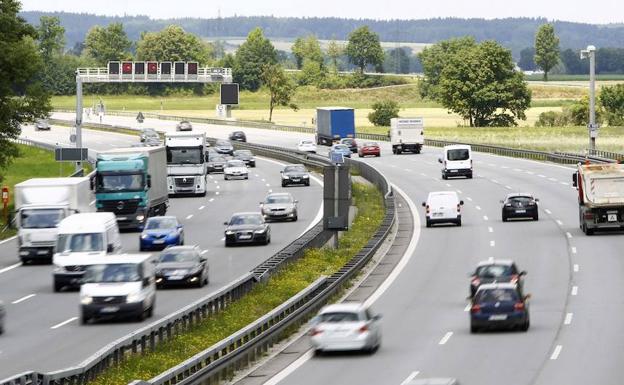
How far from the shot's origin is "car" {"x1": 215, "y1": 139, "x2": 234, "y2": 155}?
119 m

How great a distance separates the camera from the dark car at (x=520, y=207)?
66625 mm

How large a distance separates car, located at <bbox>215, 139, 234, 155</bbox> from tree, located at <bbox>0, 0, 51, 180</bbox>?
151 feet

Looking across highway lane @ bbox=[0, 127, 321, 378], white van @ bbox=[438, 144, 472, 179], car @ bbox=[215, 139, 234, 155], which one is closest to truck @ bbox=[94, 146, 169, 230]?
highway lane @ bbox=[0, 127, 321, 378]

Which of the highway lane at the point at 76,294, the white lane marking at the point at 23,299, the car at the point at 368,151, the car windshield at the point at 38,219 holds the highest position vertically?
the car at the point at 368,151

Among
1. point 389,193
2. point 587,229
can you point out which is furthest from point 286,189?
point 587,229

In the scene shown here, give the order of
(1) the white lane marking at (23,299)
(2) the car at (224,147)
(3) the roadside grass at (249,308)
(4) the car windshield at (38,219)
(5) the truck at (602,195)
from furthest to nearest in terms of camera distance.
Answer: (2) the car at (224,147) < (5) the truck at (602,195) < (4) the car windshield at (38,219) < (1) the white lane marking at (23,299) < (3) the roadside grass at (249,308)

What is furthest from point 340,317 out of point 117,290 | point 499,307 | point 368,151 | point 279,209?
point 368,151

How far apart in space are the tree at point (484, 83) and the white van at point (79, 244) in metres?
134

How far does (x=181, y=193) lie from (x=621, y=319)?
1972 inches

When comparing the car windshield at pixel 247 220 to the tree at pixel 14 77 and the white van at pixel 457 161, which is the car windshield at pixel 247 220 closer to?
the tree at pixel 14 77

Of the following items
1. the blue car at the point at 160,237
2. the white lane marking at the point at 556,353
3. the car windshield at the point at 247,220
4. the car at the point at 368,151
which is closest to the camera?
the white lane marking at the point at 556,353

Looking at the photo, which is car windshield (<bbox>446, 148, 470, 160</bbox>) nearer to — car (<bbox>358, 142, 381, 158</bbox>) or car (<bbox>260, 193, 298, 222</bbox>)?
car (<bbox>358, 142, 381, 158</bbox>)

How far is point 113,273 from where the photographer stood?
1517 inches

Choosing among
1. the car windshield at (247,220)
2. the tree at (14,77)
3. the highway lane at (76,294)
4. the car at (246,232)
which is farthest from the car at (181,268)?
the tree at (14,77)
